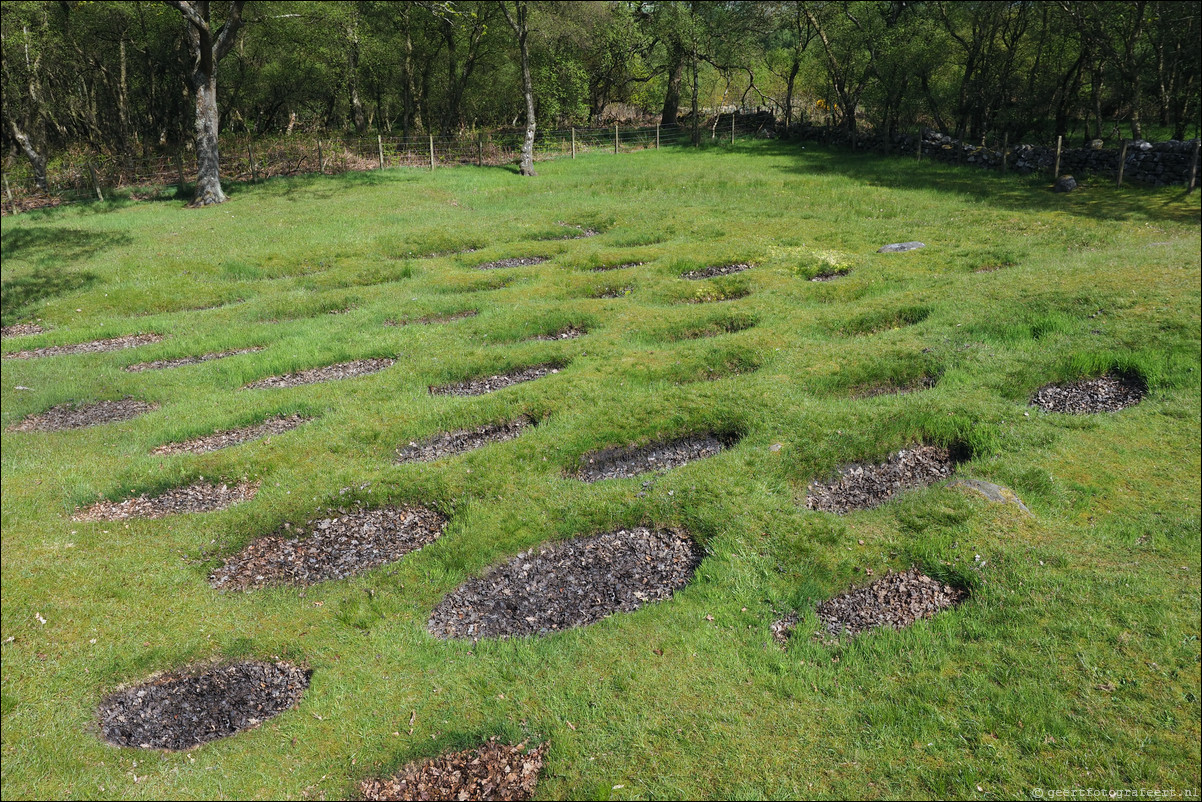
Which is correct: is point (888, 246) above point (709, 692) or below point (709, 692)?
above

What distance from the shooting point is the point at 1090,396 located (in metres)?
13.2

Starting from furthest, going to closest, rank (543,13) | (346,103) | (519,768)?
(346,103), (543,13), (519,768)

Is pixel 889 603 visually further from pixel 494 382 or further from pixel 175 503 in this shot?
pixel 175 503

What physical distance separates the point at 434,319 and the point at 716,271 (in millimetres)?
8951

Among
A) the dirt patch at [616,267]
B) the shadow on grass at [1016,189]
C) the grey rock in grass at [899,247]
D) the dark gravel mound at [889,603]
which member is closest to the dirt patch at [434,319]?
the dirt patch at [616,267]

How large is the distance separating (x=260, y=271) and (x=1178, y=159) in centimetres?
3674

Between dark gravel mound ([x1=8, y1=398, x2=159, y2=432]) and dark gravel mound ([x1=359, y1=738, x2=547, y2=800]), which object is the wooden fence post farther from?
Answer: dark gravel mound ([x1=8, y1=398, x2=159, y2=432])

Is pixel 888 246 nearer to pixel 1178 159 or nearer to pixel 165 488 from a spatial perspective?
pixel 1178 159

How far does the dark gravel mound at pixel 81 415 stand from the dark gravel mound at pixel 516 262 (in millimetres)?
11812

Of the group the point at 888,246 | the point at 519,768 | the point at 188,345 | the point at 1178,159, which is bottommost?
the point at 519,768

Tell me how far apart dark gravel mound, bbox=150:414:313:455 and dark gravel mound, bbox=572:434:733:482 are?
581 centimetres

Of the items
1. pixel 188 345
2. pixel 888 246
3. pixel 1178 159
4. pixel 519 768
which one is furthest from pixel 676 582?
pixel 1178 159

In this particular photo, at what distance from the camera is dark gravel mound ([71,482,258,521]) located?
10.7 m

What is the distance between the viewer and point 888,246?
23500 millimetres
